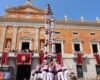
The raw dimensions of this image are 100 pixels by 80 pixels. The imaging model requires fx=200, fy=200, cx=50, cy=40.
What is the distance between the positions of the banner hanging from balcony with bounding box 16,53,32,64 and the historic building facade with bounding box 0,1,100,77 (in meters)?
0.56

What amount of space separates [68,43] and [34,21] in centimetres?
562

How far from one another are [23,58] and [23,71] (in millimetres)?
1891

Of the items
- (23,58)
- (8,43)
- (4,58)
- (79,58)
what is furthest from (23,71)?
(79,58)

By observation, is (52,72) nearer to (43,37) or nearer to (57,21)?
(43,37)

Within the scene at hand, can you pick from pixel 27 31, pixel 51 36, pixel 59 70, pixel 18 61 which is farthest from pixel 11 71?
pixel 59 70

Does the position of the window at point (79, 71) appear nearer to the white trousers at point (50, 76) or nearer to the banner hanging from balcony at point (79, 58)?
the banner hanging from balcony at point (79, 58)

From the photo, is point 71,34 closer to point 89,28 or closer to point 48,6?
point 89,28

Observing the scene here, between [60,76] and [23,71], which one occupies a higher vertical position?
[23,71]

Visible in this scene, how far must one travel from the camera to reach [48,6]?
13875mm

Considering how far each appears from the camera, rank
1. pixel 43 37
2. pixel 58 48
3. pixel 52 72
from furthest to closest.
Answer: pixel 58 48 → pixel 43 37 → pixel 52 72

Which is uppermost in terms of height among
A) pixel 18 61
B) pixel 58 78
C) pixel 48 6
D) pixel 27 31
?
pixel 27 31

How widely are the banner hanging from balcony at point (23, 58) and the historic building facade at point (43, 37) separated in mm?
558

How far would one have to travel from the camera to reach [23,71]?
2497 cm

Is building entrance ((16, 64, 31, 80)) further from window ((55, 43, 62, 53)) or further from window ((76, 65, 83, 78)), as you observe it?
window ((76, 65, 83, 78))
